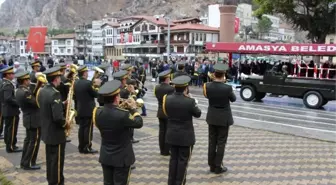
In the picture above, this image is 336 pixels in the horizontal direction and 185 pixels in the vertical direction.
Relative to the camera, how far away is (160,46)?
63094mm

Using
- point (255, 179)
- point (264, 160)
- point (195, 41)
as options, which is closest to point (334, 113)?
point (264, 160)

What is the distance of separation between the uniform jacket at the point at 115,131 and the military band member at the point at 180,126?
112 centimetres

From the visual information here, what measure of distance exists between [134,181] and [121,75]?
210cm

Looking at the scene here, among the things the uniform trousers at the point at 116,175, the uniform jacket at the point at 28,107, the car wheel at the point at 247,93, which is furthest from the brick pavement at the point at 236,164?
the car wheel at the point at 247,93

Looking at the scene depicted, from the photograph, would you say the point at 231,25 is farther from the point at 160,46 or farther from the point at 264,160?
the point at 264,160

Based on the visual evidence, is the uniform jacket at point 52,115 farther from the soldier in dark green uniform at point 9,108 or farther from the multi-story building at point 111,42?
the multi-story building at point 111,42

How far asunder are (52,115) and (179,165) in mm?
2196

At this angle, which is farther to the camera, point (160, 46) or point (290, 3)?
point (160, 46)

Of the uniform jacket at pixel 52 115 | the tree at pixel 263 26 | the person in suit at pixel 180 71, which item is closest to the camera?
the uniform jacket at pixel 52 115

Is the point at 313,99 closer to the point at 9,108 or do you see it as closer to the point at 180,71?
the point at 180,71

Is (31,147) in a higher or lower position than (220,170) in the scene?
higher

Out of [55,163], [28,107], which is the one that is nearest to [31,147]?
[28,107]

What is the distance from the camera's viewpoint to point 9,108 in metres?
7.87

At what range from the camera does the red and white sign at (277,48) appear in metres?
17.1
